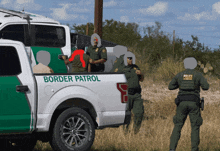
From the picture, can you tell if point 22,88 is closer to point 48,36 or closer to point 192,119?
point 192,119

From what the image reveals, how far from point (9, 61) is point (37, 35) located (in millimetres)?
3364

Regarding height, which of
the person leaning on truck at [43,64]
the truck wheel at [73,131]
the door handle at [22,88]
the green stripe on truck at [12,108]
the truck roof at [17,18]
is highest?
the truck roof at [17,18]

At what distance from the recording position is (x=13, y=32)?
32.3 ft

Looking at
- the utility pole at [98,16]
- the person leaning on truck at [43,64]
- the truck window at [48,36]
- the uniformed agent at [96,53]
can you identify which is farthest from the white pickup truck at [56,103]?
the utility pole at [98,16]

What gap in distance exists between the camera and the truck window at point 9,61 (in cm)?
688

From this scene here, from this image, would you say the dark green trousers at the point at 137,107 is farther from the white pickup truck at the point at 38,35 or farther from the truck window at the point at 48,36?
the truck window at the point at 48,36

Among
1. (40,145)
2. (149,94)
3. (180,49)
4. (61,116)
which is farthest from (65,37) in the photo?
(180,49)

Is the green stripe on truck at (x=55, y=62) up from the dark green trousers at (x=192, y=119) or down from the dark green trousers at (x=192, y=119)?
up

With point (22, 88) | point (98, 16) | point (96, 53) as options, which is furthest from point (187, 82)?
point (98, 16)

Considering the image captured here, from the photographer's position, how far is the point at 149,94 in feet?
55.4

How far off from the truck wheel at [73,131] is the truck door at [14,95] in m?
0.48

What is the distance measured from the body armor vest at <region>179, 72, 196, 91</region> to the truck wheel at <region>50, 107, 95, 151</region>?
5.78ft

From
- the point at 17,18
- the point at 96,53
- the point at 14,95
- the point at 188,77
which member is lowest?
the point at 14,95

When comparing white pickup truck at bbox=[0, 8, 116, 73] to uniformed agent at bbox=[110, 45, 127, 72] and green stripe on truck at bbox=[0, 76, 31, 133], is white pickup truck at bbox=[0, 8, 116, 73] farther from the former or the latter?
green stripe on truck at bbox=[0, 76, 31, 133]
